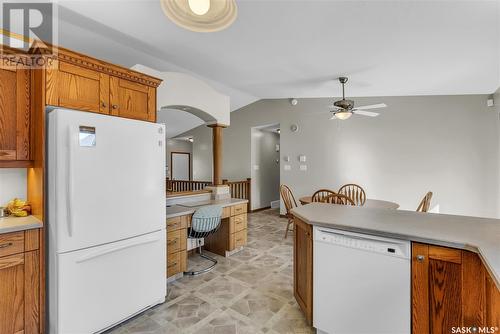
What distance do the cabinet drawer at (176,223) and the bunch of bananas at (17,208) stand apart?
1207 millimetres

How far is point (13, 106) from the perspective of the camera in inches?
74.1

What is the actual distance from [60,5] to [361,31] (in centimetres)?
287

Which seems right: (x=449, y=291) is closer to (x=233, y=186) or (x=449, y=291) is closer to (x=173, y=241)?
(x=173, y=241)

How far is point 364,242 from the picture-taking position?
1.62 metres

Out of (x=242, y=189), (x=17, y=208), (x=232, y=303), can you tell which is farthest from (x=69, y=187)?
(x=242, y=189)

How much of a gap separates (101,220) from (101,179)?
1.04ft

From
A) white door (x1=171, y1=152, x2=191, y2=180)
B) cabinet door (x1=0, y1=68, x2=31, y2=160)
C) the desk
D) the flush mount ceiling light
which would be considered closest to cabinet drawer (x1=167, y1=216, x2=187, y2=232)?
the desk

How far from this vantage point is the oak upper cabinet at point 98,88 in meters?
1.85

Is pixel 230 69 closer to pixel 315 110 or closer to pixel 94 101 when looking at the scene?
pixel 94 101

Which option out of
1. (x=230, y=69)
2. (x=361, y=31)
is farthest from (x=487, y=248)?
(x=230, y=69)

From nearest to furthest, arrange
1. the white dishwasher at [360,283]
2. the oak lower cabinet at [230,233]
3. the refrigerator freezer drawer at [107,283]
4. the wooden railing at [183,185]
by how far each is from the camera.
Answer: the white dishwasher at [360,283] < the refrigerator freezer drawer at [107,283] < the oak lower cabinet at [230,233] < the wooden railing at [183,185]

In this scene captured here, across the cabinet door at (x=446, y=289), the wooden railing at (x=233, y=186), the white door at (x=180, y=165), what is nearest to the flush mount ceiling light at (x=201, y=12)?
the cabinet door at (x=446, y=289)

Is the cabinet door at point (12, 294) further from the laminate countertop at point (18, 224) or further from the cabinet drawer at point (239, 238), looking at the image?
the cabinet drawer at point (239, 238)

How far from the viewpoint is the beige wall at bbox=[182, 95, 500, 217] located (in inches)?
178
